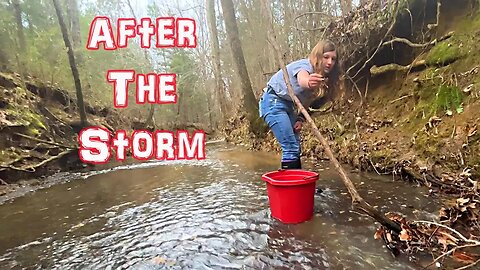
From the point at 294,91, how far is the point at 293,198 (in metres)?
1.26

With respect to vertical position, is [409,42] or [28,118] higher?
[409,42]

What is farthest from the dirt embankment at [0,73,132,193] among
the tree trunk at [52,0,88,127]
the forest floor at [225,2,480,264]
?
the forest floor at [225,2,480,264]

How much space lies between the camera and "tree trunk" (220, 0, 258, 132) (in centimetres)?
993

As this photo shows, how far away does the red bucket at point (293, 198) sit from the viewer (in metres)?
2.78

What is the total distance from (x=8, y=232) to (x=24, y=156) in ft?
14.3

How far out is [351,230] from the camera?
8.57ft

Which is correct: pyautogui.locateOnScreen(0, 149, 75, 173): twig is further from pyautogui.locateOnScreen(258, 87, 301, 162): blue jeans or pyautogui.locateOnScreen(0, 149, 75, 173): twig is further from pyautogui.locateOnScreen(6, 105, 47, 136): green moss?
pyautogui.locateOnScreen(258, 87, 301, 162): blue jeans

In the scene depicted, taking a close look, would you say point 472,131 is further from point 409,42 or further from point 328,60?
point 409,42

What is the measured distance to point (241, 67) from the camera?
1010 cm

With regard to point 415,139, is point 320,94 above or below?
above

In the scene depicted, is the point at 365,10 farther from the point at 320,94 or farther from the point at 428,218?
the point at 428,218

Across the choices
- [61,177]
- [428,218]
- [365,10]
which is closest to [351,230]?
[428,218]

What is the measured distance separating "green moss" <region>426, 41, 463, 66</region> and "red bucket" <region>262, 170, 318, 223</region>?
2846 mm

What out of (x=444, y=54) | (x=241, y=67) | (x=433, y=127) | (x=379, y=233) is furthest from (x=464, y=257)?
(x=241, y=67)
